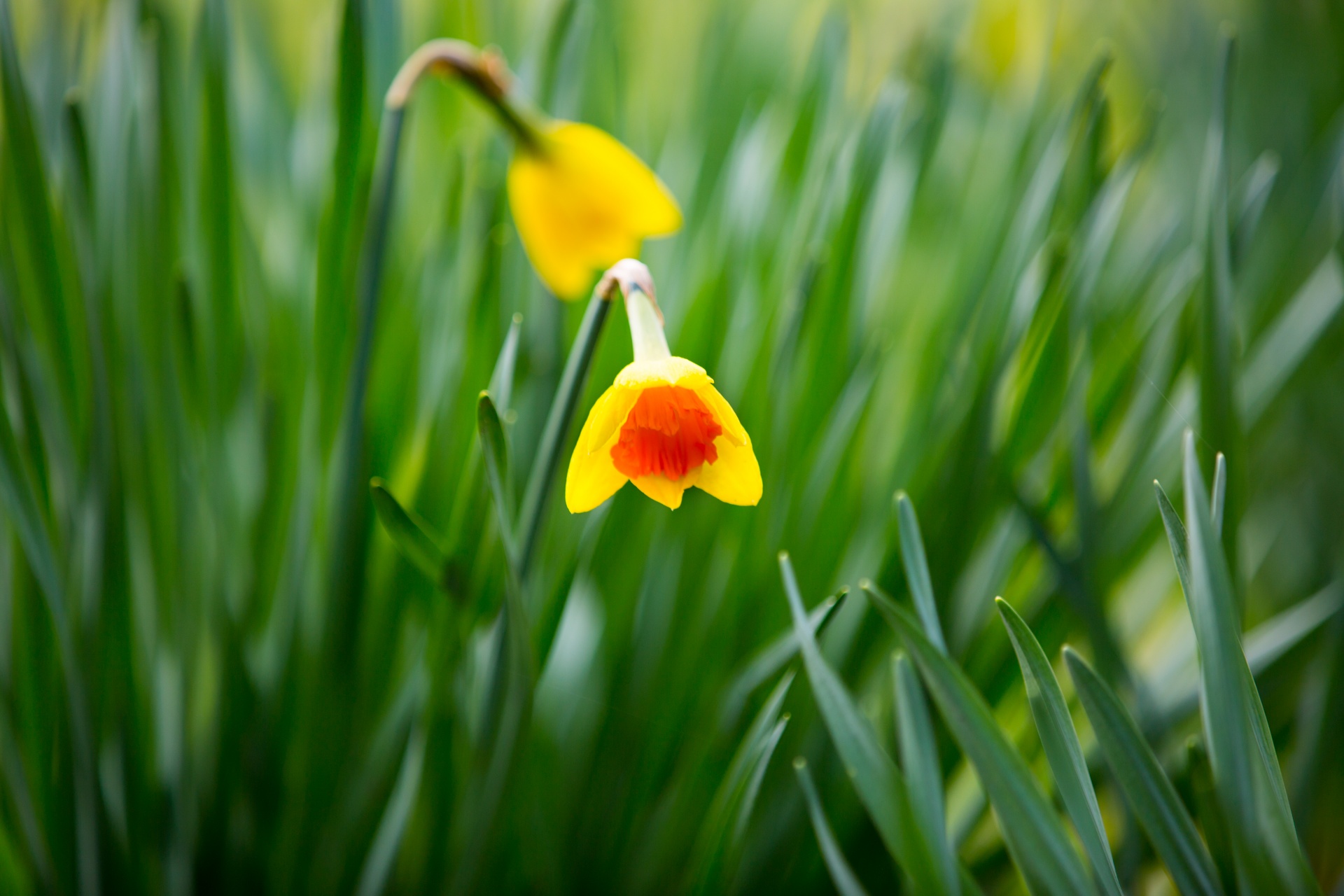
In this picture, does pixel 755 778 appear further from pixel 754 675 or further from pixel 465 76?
pixel 465 76

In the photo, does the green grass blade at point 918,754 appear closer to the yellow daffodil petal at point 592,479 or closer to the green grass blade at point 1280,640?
the yellow daffodil petal at point 592,479

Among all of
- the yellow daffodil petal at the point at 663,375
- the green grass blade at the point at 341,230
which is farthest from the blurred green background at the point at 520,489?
the yellow daffodil petal at the point at 663,375

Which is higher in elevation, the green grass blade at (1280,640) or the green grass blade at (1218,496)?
the green grass blade at (1218,496)

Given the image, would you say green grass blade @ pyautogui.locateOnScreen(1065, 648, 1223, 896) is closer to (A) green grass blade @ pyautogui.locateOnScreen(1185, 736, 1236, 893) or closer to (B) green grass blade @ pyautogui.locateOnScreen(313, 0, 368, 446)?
(A) green grass blade @ pyautogui.locateOnScreen(1185, 736, 1236, 893)

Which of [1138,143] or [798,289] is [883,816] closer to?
[798,289]

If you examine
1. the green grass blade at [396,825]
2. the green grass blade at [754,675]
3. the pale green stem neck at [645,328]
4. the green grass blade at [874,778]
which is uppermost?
the pale green stem neck at [645,328]

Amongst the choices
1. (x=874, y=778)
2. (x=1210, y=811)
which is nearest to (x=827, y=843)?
(x=874, y=778)

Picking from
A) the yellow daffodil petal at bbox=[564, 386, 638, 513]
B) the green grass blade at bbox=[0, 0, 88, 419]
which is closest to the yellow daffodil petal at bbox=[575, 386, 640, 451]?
the yellow daffodil petal at bbox=[564, 386, 638, 513]
